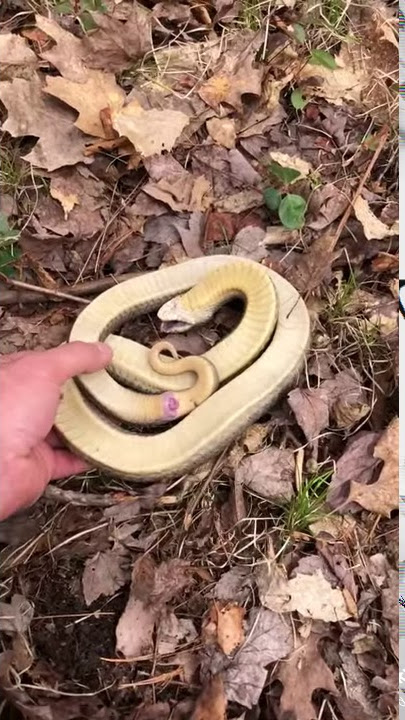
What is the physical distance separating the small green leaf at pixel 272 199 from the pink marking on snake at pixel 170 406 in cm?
100

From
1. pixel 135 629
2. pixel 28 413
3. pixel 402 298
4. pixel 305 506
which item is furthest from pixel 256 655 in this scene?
pixel 402 298

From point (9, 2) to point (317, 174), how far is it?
1.71 meters

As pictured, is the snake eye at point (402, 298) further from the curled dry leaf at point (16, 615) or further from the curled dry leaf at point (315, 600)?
the curled dry leaf at point (16, 615)

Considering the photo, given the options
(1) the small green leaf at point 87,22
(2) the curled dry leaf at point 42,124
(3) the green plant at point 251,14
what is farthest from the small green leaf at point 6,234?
(3) the green plant at point 251,14

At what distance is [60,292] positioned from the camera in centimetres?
324

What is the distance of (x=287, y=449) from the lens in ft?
10.3

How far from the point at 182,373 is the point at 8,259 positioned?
0.90m

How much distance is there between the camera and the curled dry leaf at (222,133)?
138 inches

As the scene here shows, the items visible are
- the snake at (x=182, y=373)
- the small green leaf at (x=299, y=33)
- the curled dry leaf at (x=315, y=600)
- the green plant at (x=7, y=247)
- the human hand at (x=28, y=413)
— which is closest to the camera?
the human hand at (x=28, y=413)

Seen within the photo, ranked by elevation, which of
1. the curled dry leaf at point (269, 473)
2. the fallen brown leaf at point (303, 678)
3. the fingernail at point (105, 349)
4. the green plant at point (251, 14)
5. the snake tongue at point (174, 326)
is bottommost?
the fallen brown leaf at point (303, 678)

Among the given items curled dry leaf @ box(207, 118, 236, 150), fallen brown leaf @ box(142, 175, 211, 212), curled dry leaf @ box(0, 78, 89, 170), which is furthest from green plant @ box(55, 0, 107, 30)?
fallen brown leaf @ box(142, 175, 211, 212)

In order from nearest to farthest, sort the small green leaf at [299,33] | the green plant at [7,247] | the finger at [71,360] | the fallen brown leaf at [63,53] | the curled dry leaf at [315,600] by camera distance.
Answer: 1. the finger at [71,360]
2. the curled dry leaf at [315,600]
3. the green plant at [7,247]
4. the fallen brown leaf at [63,53]
5. the small green leaf at [299,33]

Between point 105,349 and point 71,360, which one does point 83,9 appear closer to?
point 105,349

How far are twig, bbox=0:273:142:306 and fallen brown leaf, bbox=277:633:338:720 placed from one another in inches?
Result: 66.4
